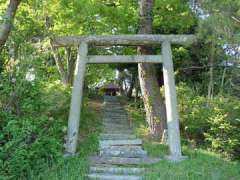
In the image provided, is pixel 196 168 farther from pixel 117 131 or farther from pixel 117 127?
pixel 117 127

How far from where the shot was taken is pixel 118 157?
8312 millimetres

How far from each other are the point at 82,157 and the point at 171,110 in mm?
2265

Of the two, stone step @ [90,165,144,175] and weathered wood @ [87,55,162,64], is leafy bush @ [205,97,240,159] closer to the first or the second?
weathered wood @ [87,55,162,64]

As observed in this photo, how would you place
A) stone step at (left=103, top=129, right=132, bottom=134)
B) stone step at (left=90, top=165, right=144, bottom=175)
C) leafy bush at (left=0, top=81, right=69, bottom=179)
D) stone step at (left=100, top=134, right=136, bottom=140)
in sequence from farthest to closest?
stone step at (left=103, top=129, right=132, bottom=134), stone step at (left=100, top=134, right=136, bottom=140), stone step at (left=90, top=165, right=144, bottom=175), leafy bush at (left=0, top=81, right=69, bottom=179)

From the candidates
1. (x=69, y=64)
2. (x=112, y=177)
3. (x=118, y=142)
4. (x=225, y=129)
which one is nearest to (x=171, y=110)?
(x=225, y=129)

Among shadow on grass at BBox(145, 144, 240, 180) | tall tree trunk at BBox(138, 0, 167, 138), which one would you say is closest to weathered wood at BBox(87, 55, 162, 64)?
tall tree trunk at BBox(138, 0, 167, 138)

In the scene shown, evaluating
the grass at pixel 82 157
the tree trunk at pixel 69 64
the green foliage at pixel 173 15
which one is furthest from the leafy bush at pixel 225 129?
the tree trunk at pixel 69 64

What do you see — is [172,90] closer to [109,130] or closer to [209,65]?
[109,130]

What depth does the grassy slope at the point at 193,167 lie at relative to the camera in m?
7.22

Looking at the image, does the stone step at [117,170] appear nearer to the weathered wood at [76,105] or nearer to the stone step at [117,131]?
the weathered wood at [76,105]

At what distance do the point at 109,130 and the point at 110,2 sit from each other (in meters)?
3.76

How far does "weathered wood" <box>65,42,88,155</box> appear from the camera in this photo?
8352 mm

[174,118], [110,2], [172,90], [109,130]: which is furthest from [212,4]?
[109,130]

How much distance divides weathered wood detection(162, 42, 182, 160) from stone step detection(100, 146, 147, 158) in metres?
0.71
